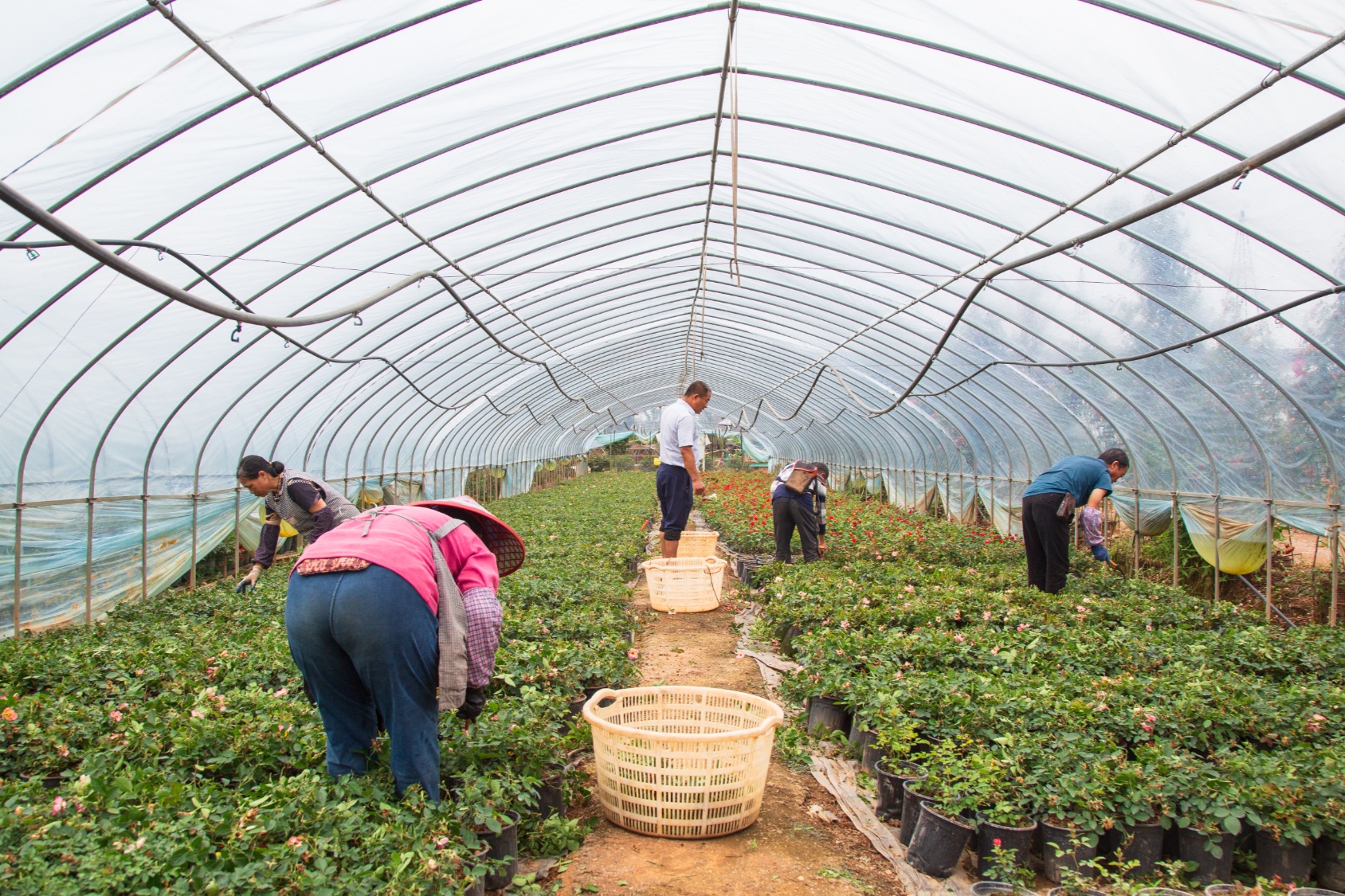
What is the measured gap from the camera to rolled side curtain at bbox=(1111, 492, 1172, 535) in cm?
962

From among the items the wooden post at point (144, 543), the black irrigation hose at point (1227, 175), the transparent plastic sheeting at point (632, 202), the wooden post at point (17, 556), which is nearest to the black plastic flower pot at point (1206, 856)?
the black irrigation hose at point (1227, 175)

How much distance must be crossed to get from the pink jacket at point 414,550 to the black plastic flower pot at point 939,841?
1.85m

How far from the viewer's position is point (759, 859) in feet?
10.9

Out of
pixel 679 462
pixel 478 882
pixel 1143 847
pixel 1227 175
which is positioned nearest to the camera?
pixel 478 882

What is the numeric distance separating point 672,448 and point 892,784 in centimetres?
426

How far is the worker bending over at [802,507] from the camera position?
8.57 meters

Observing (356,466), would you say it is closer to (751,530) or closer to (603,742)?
(751,530)

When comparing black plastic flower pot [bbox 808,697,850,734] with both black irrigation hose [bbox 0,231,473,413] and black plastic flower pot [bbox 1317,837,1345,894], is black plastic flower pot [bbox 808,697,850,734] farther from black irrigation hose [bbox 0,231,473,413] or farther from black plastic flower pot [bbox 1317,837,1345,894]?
black irrigation hose [bbox 0,231,473,413]

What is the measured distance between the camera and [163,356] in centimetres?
768

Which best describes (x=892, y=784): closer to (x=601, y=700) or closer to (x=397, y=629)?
(x=601, y=700)

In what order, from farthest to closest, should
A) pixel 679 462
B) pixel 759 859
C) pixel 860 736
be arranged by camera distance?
pixel 679 462
pixel 860 736
pixel 759 859

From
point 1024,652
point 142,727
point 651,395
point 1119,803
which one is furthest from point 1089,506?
point 651,395

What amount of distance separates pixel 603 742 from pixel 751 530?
27.9ft

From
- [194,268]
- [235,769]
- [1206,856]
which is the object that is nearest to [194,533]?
[194,268]
